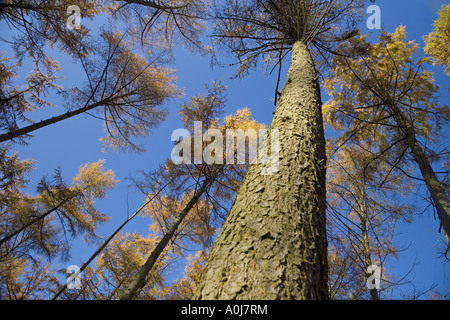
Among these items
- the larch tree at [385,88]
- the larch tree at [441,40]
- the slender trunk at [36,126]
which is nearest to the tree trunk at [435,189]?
the larch tree at [385,88]

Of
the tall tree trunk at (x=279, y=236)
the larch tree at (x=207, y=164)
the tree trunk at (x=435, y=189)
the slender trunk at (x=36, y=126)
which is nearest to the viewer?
the tall tree trunk at (x=279, y=236)

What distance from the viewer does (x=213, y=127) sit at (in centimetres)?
674

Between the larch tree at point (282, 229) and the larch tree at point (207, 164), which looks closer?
the larch tree at point (282, 229)

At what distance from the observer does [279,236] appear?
3.52 feet

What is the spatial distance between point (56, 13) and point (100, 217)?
25.0 feet

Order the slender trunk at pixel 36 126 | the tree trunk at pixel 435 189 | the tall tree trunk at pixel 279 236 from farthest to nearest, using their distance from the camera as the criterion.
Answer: the slender trunk at pixel 36 126, the tree trunk at pixel 435 189, the tall tree trunk at pixel 279 236

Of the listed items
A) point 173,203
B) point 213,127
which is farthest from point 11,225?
point 213,127

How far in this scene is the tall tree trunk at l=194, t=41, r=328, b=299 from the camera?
89 centimetres

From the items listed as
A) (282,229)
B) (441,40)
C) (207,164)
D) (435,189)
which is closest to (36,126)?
(207,164)

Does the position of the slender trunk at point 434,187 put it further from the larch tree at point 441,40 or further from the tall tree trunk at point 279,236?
the larch tree at point 441,40

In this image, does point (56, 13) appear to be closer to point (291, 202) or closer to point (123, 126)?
point (123, 126)

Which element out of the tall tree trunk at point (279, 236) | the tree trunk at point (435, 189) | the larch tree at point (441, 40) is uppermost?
the larch tree at point (441, 40)

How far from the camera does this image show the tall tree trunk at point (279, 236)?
890 mm

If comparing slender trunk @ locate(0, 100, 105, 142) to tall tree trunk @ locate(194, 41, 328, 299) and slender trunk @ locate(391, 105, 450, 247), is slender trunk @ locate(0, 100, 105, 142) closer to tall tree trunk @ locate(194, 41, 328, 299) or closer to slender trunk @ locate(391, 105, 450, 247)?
tall tree trunk @ locate(194, 41, 328, 299)
